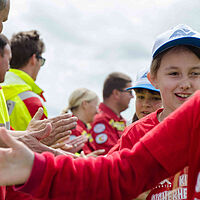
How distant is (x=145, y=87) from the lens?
129 inches

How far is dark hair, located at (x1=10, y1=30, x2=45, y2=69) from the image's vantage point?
4539 millimetres

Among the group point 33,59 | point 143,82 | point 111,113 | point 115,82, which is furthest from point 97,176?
point 115,82

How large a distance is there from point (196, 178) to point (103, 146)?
4.24 meters

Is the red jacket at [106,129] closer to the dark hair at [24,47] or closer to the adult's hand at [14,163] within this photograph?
the dark hair at [24,47]

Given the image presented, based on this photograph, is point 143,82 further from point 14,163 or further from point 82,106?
point 82,106

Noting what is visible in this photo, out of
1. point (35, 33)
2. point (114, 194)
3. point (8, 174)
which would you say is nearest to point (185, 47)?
point (114, 194)

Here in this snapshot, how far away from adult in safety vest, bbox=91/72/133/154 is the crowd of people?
166 cm

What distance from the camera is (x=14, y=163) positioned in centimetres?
130

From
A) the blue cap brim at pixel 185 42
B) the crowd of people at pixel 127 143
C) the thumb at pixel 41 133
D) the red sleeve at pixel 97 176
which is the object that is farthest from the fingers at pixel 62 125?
the red sleeve at pixel 97 176

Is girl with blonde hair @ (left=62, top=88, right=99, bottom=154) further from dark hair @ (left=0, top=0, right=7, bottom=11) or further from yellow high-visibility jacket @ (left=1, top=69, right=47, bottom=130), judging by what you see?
dark hair @ (left=0, top=0, right=7, bottom=11)

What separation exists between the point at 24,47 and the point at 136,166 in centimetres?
356

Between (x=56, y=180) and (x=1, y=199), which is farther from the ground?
(x=56, y=180)

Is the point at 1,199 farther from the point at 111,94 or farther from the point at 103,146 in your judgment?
the point at 111,94

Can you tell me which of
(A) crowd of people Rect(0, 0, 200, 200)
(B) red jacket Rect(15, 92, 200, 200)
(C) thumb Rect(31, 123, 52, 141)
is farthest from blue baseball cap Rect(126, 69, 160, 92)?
(B) red jacket Rect(15, 92, 200, 200)
